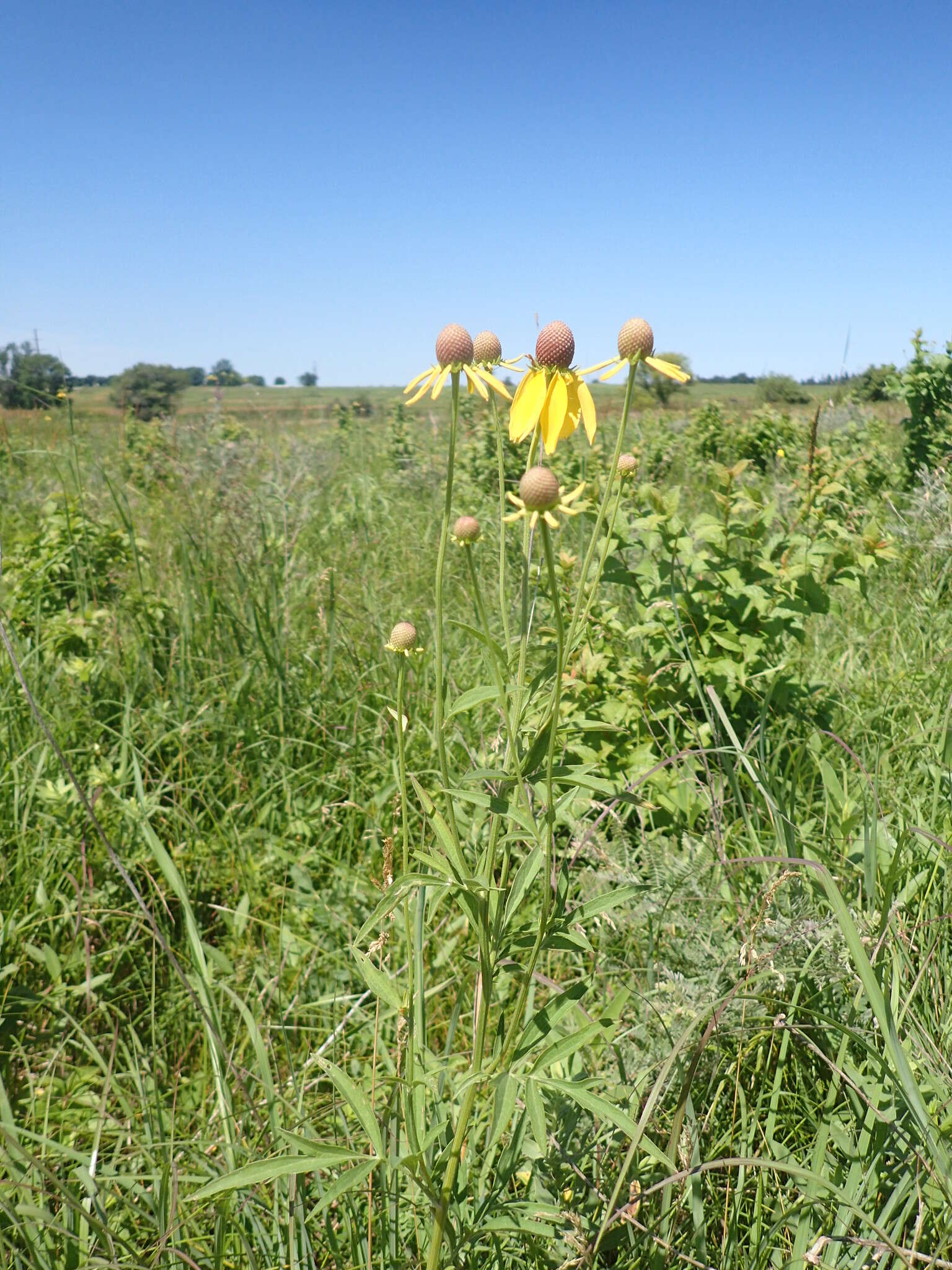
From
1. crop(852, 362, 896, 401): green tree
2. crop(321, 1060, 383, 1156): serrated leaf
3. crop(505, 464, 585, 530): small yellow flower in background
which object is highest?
crop(852, 362, 896, 401): green tree

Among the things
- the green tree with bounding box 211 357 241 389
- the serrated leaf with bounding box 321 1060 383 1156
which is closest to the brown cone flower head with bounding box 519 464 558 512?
the serrated leaf with bounding box 321 1060 383 1156

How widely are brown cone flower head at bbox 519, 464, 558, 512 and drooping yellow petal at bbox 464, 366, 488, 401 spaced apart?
19cm

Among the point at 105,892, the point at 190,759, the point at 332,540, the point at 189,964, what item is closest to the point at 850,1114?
the point at 189,964

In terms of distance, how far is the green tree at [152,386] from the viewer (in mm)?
4773

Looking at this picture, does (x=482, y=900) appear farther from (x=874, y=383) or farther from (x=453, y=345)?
(x=874, y=383)

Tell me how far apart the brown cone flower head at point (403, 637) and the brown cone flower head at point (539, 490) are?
364mm

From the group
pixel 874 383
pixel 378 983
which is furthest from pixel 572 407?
pixel 874 383

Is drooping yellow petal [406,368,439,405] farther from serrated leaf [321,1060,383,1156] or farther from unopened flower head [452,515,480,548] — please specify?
serrated leaf [321,1060,383,1156]

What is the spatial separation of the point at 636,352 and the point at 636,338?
15mm

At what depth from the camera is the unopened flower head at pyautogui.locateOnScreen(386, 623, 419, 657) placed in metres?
1.16

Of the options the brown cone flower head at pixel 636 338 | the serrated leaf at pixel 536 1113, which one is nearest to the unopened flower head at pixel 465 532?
the brown cone flower head at pixel 636 338

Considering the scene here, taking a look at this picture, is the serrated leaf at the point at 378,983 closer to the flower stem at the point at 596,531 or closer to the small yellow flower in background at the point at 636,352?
the flower stem at the point at 596,531

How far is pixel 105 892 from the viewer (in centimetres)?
179

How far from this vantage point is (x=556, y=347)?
0.98 meters
